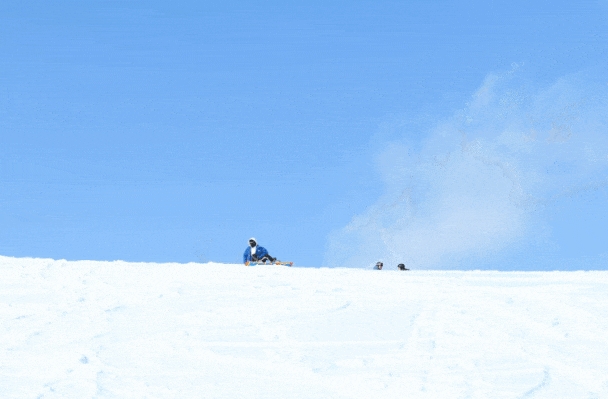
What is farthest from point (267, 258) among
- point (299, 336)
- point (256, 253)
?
point (299, 336)

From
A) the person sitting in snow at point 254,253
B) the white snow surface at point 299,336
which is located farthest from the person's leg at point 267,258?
the white snow surface at point 299,336

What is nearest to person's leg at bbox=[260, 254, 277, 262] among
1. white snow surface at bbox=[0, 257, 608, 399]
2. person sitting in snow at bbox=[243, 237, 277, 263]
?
person sitting in snow at bbox=[243, 237, 277, 263]

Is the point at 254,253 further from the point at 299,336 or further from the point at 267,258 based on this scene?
the point at 299,336

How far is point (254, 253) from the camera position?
15.7 metres

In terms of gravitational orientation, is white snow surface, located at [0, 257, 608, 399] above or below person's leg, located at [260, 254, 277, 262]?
below

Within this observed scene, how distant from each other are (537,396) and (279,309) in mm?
3867

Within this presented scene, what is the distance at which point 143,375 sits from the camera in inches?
243

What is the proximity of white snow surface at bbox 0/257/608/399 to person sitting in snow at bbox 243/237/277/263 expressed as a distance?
413 centimetres

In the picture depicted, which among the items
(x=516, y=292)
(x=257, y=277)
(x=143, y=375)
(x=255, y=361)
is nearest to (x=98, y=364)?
(x=143, y=375)

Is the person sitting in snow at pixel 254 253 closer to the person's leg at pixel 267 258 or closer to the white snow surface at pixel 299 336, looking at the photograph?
the person's leg at pixel 267 258

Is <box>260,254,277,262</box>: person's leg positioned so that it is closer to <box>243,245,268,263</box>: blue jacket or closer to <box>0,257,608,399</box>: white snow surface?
<box>243,245,268,263</box>: blue jacket

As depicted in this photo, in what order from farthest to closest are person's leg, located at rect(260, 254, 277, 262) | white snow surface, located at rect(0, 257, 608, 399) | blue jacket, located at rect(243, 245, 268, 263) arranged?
person's leg, located at rect(260, 254, 277, 262) → blue jacket, located at rect(243, 245, 268, 263) → white snow surface, located at rect(0, 257, 608, 399)

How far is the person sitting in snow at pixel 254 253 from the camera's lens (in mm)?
15680

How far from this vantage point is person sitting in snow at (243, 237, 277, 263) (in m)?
15.7
